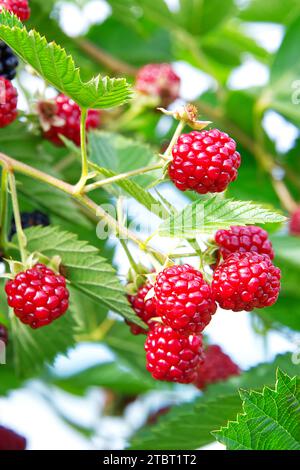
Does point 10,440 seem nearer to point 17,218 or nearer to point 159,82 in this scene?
point 17,218

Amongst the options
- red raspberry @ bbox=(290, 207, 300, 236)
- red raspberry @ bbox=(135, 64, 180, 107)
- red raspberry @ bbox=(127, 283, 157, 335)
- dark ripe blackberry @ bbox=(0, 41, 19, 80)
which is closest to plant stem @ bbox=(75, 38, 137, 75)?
red raspberry @ bbox=(135, 64, 180, 107)

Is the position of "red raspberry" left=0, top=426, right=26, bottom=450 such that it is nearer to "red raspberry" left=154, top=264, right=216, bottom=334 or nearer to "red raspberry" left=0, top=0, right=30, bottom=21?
"red raspberry" left=154, top=264, right=216, bottom=334

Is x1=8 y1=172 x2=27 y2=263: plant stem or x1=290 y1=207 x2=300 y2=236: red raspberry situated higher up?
x1=290 y1=207 x2=300 y2=236: red raspberry

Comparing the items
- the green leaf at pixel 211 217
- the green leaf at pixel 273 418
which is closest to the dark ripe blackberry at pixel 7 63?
the green leaf at pixel 211 217

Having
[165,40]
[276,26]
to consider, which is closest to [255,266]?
[165,40]

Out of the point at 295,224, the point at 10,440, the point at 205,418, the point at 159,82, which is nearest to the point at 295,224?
the point at 295,224

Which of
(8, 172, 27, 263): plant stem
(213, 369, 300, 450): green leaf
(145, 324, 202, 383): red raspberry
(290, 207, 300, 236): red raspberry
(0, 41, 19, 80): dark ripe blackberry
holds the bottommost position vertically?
(213, 369, 300, 450): green leaf
